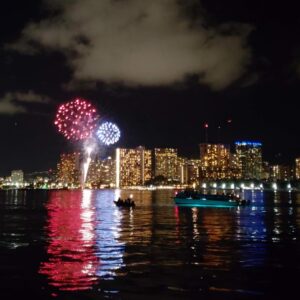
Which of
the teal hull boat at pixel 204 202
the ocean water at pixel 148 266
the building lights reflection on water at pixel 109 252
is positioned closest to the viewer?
the ocean water at pixel 148 266

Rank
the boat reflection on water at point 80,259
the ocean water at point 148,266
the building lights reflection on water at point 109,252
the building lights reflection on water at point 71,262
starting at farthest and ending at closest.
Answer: the building lights reflection on water at point 109,252, the boat reflection on water at point 80,259, the building lights reflection on water at point 71,262, the ocean water at point 148,266

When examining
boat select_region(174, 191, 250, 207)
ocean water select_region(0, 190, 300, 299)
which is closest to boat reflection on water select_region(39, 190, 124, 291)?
ocean water select_region(0, 190, 300, 299)

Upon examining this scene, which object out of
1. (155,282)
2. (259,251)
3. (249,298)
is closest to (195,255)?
(259,251)

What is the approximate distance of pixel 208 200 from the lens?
97.4m

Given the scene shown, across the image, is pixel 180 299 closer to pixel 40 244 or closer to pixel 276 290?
pixel 276 290

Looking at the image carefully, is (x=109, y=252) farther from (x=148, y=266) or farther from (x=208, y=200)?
(x=208, y=200)

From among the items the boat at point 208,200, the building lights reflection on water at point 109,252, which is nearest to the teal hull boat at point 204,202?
the boat at point 208,200

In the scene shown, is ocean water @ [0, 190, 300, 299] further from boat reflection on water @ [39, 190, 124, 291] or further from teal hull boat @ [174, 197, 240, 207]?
teal hull boat @ [174, 197, 240, 207]

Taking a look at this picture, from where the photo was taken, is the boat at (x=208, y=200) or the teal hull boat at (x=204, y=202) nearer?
the teal hull boat at (x=204, y=202)

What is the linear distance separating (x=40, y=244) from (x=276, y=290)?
18.6 m

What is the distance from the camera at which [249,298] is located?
17.3 meters

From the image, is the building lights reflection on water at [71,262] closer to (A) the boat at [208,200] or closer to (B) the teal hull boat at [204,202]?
(B) the teal hull boat at [204,202]

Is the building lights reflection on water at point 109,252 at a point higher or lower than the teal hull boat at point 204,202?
lower

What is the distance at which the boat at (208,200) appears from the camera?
310 feet
